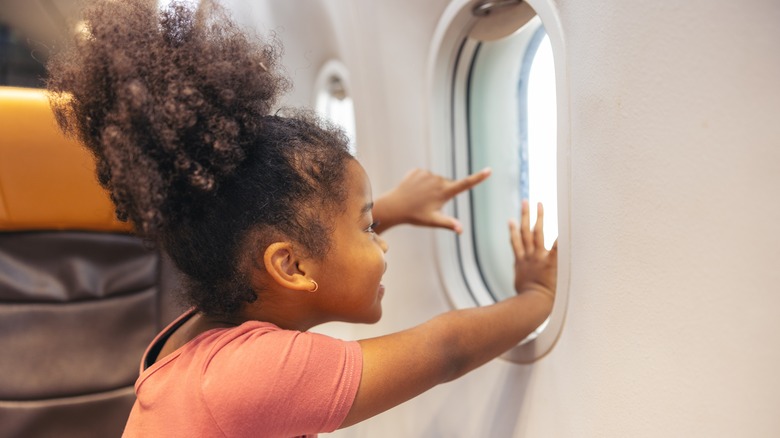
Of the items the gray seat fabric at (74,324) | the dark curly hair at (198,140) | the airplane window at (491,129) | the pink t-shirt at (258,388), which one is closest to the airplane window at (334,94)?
the airplane window at (491,129)

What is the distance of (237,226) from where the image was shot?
73cm

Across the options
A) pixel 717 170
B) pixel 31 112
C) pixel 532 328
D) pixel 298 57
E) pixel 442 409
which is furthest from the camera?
pixel 298 57

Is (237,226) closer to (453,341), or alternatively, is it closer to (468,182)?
(453,341)

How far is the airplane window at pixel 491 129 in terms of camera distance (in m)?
1.13

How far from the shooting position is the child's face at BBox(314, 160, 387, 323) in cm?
80

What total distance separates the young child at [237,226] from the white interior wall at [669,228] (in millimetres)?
167

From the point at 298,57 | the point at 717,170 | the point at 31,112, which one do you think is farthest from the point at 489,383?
the point at 298,57

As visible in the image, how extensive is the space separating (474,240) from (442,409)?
382 mm

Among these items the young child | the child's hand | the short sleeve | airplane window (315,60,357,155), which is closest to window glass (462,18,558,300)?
the child's hand

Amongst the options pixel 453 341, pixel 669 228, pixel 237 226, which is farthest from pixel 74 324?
pixel 669 228

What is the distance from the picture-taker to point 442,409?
1270 mm

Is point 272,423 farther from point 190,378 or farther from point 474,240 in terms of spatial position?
point 474,240

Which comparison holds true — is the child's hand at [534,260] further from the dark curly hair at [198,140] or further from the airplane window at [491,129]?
the dark curly hair at [198,140]

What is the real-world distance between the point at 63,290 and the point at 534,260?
0.91m
